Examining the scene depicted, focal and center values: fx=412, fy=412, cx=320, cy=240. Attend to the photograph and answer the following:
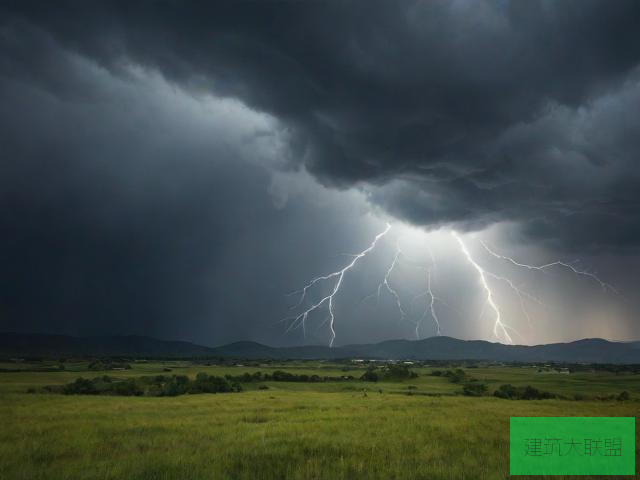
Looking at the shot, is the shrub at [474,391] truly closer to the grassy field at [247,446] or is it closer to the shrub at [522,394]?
the shrub at [522,394]

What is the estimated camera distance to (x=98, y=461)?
1200 centimetres

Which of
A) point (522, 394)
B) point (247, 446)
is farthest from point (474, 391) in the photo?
point (247, 446)

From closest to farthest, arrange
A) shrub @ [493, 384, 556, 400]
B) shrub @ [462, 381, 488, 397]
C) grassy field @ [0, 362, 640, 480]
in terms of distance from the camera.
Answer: grassy field @ [0, 362, 640, 480] → shrub @ [493, 384, 556, 400] → shrub @ [462, 381, 488, 397]

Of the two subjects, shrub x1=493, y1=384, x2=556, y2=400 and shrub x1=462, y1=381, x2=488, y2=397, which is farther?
shrub x1=462, y1=381, x2=488, y2=397

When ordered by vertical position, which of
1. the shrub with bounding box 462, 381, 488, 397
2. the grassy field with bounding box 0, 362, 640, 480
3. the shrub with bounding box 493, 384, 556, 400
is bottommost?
the shrub with bounding box 462, 381, 488, 397

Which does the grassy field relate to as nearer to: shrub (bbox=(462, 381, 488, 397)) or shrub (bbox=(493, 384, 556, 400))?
shrub (bbox=(493, 384, 556, 400))

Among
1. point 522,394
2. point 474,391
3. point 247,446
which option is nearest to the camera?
point 247,446

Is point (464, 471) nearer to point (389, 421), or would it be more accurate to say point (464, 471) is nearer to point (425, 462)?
point (425, 462)

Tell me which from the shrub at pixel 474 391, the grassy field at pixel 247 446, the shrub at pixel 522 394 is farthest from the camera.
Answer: the shrub at pixel 474 391

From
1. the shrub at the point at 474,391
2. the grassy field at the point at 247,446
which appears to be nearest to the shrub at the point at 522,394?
the shrub at the point at 474,391

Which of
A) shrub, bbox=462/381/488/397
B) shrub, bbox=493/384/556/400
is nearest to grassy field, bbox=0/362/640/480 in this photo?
shrub, bbox=493/384/556/400

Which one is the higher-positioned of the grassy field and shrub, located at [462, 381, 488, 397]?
the grassy field

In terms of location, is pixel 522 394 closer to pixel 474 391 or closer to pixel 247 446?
pixel 474 391

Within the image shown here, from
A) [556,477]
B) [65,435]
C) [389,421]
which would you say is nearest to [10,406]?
[65,435]
